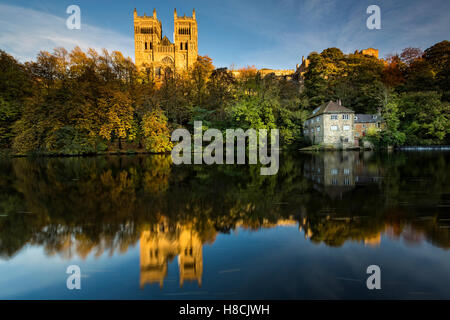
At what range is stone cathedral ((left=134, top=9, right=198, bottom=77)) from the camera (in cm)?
8381

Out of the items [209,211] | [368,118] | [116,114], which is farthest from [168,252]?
[368,118]

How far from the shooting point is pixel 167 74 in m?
41.5

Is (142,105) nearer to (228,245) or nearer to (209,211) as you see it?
(209,211)

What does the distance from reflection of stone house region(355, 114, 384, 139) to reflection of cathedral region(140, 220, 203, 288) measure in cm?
3961

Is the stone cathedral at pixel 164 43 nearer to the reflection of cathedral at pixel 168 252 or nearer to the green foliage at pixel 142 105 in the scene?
the green foliage at pixel 142 105

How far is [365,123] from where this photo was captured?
36.9 m

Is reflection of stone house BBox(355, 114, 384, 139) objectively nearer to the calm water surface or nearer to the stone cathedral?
the calm water surface

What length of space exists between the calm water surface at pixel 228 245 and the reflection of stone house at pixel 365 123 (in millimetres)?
33782

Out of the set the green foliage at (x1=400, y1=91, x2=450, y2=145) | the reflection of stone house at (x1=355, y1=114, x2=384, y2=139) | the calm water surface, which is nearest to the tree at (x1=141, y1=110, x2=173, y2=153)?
the calm water surface

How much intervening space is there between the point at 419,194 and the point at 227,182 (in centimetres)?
667

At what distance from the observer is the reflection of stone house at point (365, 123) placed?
36.4 metres

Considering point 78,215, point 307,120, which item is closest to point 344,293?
point 78,215

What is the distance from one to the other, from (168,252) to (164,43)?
3819 inches

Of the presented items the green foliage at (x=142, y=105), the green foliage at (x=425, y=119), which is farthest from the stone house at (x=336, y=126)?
the green foliage at (x=425, y=119)
